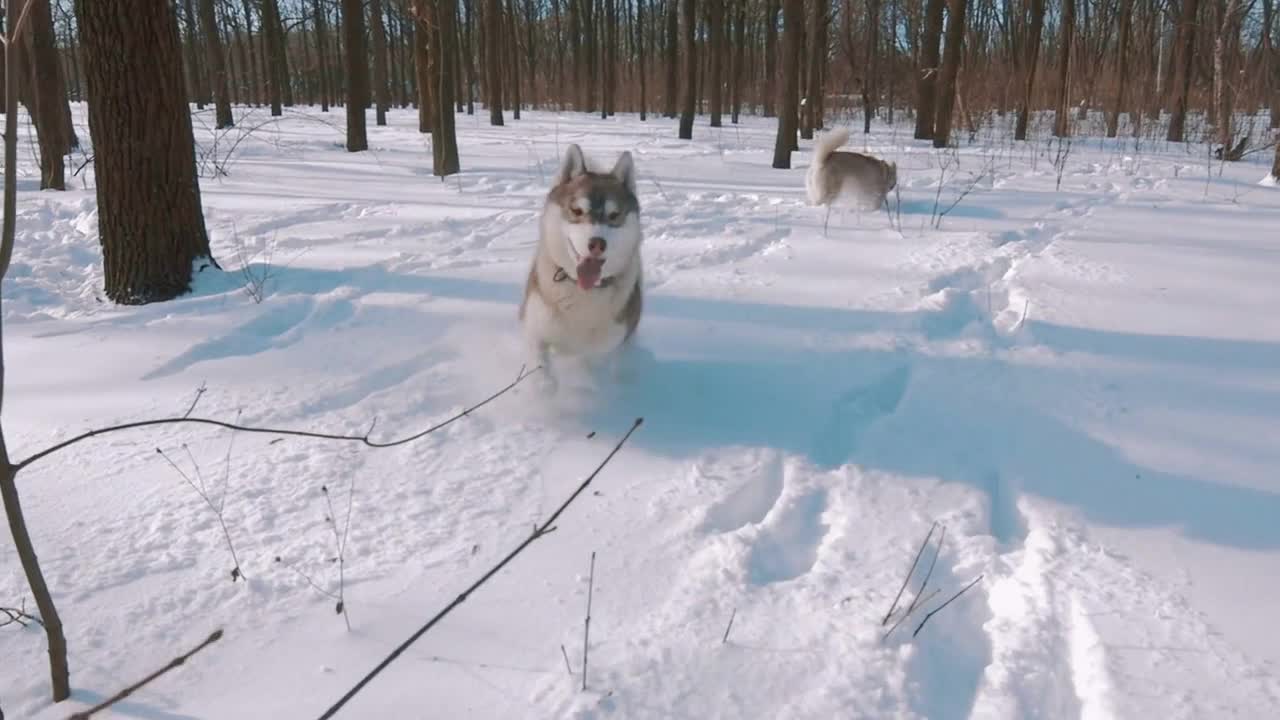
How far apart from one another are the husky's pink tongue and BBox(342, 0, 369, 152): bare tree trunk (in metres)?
10.9

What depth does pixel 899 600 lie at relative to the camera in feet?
6.37

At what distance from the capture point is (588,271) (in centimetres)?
317

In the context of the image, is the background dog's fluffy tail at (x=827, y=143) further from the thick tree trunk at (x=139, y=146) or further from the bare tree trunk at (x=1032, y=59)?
the bare tree trunk at (x=1032, y=59)

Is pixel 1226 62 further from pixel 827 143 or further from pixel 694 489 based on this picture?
pixel 694 489

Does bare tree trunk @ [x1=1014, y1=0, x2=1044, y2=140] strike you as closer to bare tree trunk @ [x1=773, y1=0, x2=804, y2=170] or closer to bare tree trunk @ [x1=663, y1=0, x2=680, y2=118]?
bare tree trunk @ [x1=773, y1=0, x2=804, y2=170]

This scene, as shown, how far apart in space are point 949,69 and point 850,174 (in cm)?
836

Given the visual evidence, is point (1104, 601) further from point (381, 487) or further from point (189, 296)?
point (189, 296)

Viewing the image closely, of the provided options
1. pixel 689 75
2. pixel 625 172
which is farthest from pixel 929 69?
pixel 625 172

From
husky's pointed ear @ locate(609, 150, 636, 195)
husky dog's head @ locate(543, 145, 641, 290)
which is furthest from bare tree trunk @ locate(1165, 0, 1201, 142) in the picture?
husky dog's head @ locate(543, 145, 641, 290)

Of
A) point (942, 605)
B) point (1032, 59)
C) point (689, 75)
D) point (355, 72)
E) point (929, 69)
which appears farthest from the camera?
point (1032, 59)

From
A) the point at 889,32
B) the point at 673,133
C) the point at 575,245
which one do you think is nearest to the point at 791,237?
the point at 575,245

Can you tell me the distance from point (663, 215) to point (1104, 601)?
5705mm

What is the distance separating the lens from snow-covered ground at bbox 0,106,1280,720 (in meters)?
1.69

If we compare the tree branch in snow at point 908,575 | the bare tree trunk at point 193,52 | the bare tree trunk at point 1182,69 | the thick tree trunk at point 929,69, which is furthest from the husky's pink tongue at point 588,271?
the bare tree trunk at point 193,52
